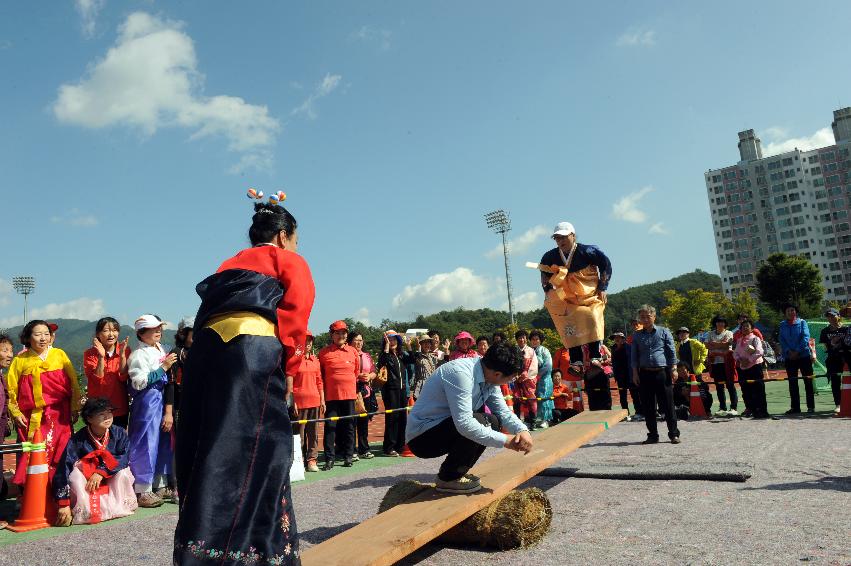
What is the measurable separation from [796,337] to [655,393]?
4237 mm

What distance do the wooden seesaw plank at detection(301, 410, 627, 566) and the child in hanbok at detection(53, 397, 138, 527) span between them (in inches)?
133

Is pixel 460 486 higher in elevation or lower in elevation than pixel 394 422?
lower

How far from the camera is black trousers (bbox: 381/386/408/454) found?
9727 millimetres

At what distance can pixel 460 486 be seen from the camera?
4.01m

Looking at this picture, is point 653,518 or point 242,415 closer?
point 242,415

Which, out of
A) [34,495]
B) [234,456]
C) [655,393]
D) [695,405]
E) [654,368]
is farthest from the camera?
[695,405]

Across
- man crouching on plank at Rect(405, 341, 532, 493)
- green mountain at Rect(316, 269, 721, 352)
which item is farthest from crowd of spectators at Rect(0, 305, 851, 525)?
green mountain at Rect(316, 269, 721, 352)

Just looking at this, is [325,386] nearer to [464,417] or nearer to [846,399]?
[464,417]

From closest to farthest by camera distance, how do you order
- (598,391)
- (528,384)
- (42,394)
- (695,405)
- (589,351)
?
(42,394)
(589,351)
(598,391)
(695,405)
(528,384)

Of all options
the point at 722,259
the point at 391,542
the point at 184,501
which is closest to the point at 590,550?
the point at 391,542

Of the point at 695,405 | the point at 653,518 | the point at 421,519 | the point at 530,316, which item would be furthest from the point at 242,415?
the point at 530,316

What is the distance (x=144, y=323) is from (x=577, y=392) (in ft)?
26.3

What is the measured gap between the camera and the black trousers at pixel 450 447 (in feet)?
13.7

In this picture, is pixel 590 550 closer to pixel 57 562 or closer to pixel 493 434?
pixel 493 434
